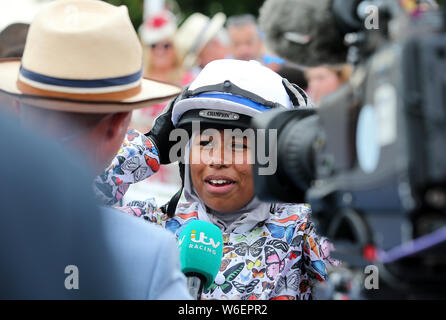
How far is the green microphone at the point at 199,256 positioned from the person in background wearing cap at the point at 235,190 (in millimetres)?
553

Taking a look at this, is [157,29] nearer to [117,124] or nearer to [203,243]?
[203,243]

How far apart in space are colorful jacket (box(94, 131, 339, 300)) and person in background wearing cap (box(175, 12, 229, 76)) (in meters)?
4.30

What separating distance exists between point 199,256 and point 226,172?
828 mm

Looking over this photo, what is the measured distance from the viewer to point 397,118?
5.62ft

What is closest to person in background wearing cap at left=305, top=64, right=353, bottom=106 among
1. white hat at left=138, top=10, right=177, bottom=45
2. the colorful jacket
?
the colorful jacket

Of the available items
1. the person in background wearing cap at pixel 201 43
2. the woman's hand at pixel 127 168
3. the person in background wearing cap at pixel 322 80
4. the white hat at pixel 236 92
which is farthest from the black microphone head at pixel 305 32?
the person in background wearing cap at pixel 201 43

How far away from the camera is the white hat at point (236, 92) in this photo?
3.48 metres

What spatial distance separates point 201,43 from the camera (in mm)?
8359

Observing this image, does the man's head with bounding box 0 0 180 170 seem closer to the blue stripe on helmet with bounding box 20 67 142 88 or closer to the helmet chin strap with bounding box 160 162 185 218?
the blue stripe on helmet with bounding box 20 67 142 88

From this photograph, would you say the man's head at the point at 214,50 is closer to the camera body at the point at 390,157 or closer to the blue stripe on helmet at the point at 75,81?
the blue stripe on helmet at the point at 75,81

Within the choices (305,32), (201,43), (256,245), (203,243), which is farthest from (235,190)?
(201,43)

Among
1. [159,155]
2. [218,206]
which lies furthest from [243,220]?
[159,155]

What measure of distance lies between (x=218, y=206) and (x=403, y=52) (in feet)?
6.51

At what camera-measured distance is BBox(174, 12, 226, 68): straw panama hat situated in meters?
8.35
